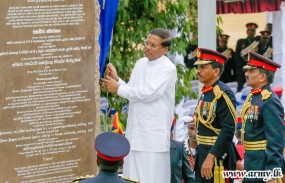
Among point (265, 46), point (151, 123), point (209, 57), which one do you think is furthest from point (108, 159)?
point (265, 46)

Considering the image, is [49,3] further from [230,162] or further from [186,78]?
[186,78]

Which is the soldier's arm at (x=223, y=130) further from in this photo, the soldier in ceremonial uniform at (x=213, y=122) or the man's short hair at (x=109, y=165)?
the man's short hair at (x=109, y=165)

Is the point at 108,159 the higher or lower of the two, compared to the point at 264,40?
higher

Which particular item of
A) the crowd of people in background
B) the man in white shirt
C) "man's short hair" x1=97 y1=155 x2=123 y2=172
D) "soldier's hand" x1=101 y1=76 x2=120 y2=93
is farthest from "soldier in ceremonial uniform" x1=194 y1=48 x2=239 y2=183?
the crowd of people in background

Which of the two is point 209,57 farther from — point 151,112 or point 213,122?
point 151,112

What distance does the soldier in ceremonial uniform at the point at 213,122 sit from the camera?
6680 mm

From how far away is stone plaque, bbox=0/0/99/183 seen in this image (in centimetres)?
566

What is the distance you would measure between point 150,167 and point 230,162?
3.07 feet

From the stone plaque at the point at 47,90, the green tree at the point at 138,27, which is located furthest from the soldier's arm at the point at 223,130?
the green tree at the point at 138,27

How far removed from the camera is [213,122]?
6789 mm

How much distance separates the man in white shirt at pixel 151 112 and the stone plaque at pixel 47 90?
405 mm

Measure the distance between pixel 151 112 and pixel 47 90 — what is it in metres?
1.00

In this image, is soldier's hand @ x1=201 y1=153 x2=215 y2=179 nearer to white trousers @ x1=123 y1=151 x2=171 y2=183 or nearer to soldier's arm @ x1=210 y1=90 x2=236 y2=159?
soldier's arm @ x1=210 y1=90 x2=236 y2=159

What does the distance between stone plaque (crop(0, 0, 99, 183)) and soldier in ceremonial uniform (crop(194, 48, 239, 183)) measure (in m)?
1.16
